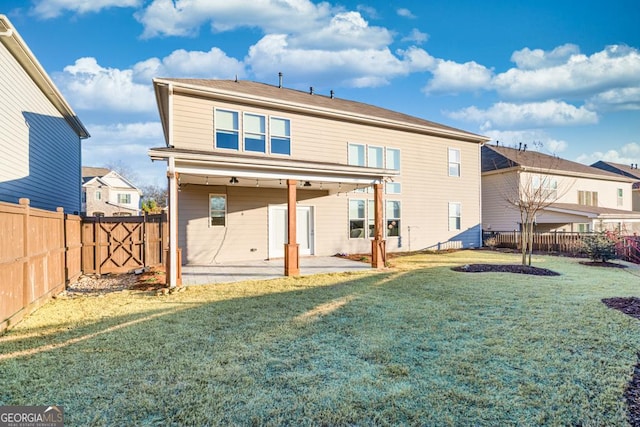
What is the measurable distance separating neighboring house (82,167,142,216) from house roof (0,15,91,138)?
20777 millimetres

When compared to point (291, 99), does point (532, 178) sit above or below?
below

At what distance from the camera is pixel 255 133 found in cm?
1163

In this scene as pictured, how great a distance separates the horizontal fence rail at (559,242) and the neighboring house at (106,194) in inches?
1245

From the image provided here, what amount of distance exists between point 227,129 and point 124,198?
34136mm

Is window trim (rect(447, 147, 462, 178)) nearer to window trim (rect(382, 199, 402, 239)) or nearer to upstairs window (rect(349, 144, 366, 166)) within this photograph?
window trim (rect(382, 199, 402, 239))

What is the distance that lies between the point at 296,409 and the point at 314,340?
5.33 ft

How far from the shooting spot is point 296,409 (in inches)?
107

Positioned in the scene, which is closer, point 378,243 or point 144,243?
point 378,243

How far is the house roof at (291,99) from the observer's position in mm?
10625

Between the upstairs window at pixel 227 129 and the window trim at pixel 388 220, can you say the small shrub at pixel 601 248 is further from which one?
the upstairs window at pixel 227 129

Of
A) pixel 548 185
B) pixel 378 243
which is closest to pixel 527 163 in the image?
pixel 548 185

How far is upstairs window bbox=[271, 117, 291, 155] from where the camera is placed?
39.3 ft

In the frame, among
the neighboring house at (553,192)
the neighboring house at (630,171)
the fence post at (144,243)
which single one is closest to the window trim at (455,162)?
the neighboring house at (553,192)

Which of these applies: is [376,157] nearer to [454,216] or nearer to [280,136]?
[280,136]
